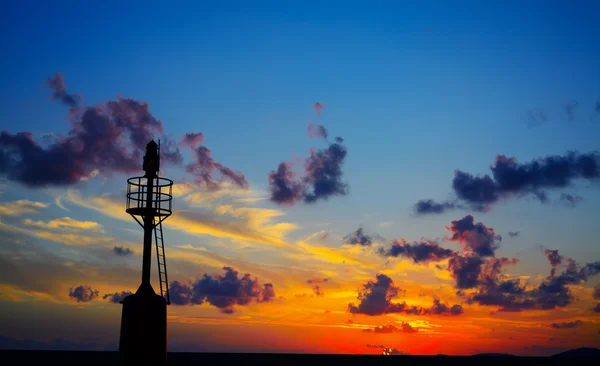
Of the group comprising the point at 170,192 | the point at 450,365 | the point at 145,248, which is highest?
the point at 170,192

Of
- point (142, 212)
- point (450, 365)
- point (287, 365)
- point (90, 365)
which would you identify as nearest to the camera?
point (142, 212)

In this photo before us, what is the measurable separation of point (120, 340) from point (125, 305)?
2.17 m

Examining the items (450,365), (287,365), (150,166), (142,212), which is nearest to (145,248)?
(142,212)

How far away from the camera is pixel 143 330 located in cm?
4050

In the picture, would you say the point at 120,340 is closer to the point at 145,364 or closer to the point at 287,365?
the point at 145,364

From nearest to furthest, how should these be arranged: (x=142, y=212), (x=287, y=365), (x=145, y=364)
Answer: (x=145, y=364), (x=142, y=212), (x=287, y=365)

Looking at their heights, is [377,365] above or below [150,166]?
below

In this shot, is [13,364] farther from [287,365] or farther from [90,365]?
[287,365]

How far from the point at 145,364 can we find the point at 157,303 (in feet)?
12.4

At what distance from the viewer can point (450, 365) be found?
5822 inches

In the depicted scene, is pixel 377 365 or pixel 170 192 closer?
pixel 170 192

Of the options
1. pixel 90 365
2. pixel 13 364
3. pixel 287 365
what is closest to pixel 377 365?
pixel 287 365

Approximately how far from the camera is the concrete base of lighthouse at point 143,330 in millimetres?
40219

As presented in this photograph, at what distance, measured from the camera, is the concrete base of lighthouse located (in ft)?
132
